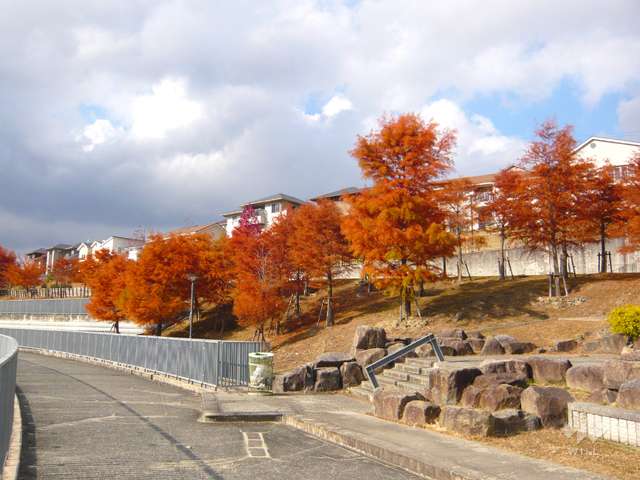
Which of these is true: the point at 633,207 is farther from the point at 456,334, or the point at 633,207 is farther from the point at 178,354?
the point at 178,354

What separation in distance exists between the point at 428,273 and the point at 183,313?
30358 mm

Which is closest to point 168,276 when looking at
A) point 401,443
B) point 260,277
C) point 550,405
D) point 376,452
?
point 260,277

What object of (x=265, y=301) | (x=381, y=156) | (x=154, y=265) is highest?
(x=381, y=156)

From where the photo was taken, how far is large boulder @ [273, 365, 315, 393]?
1719 cm

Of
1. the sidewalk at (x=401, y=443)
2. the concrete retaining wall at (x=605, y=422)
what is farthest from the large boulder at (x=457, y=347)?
the concrete retaining wall at (x=605, y=422)

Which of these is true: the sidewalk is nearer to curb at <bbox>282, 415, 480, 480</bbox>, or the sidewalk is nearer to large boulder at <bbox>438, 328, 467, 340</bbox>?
curb at <bbox>282, 415, 480, 480</bbox>

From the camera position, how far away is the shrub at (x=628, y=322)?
14.6 meters

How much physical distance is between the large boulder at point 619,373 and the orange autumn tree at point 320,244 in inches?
1008

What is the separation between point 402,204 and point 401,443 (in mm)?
18609

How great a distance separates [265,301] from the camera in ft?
118

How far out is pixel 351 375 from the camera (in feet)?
56.2

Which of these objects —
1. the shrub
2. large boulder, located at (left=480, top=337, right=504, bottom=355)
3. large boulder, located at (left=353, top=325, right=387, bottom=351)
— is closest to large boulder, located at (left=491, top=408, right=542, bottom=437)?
the shrub

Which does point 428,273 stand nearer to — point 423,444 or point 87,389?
point 87,389

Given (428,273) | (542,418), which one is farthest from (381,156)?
(542,418)
